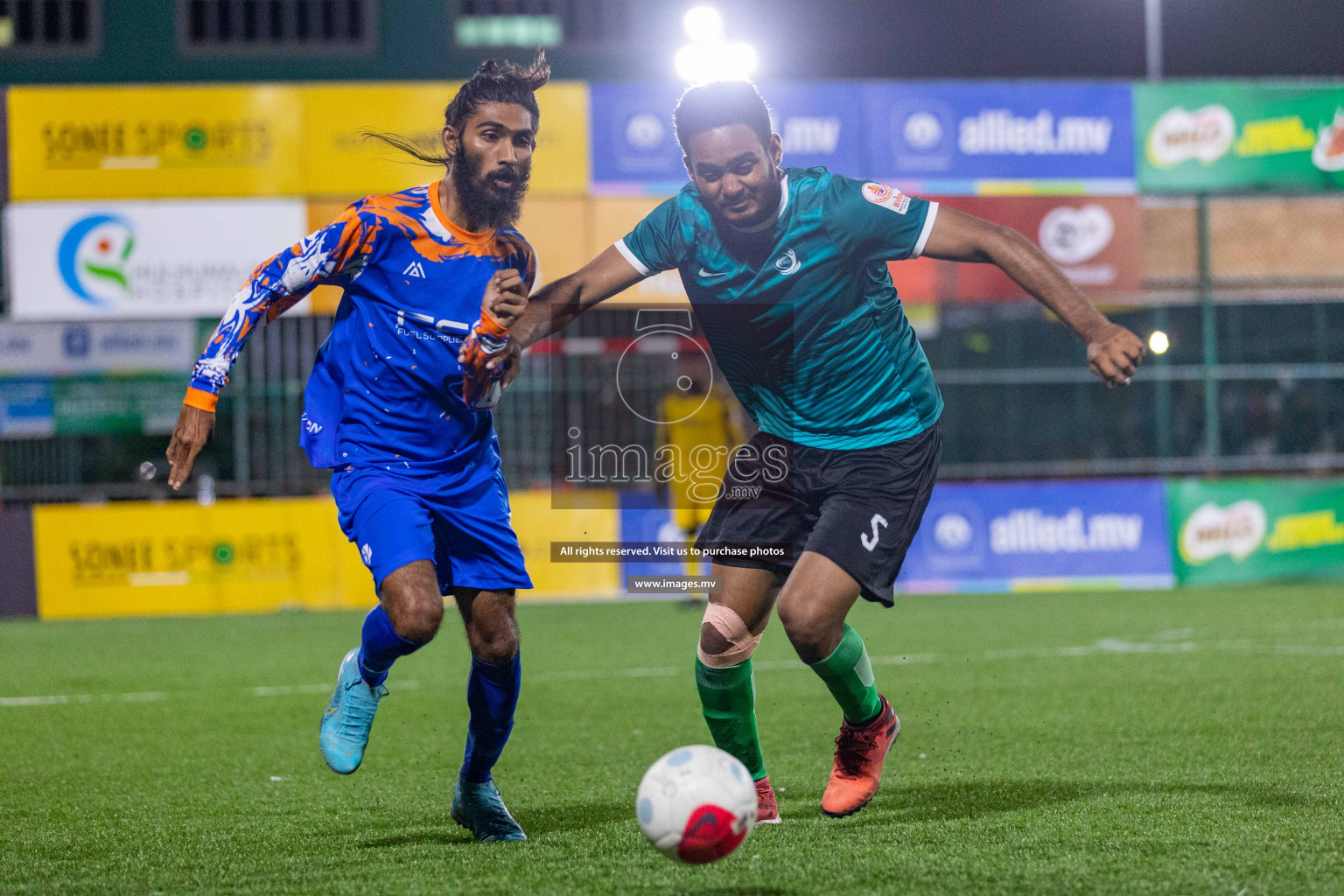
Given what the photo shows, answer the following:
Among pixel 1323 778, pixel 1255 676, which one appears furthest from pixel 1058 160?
pixel 1323 778

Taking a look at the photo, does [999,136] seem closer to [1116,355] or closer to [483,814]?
[1116,355]

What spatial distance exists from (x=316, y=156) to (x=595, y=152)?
2668 mm

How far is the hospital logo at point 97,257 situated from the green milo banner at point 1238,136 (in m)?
9.95

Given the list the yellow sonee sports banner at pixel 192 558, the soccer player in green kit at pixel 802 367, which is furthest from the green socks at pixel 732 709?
the yellow sonee sports banner at pixel 192 558

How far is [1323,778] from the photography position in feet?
16.6

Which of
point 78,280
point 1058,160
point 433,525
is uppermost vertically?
point 1058,160

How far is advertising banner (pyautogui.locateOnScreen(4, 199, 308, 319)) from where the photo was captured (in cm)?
1395

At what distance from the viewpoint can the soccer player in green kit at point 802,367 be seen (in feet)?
14.4

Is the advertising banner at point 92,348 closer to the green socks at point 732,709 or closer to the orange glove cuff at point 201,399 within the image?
the orange glove cuff at point 201,399

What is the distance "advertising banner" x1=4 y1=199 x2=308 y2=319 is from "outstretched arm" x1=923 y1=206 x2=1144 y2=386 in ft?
34.9

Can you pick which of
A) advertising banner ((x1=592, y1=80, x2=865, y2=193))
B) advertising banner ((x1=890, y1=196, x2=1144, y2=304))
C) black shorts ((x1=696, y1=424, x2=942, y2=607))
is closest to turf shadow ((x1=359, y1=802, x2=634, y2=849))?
black shorts ((x1=696, y1=424, x2=942, y2=607))

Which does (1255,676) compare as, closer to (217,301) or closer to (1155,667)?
(1155,667)

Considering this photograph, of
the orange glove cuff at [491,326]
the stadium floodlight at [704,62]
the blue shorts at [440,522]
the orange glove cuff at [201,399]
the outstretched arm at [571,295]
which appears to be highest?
the stadium floodlight at [704,62]

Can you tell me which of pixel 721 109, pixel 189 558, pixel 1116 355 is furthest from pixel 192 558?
pixel 1116 355
